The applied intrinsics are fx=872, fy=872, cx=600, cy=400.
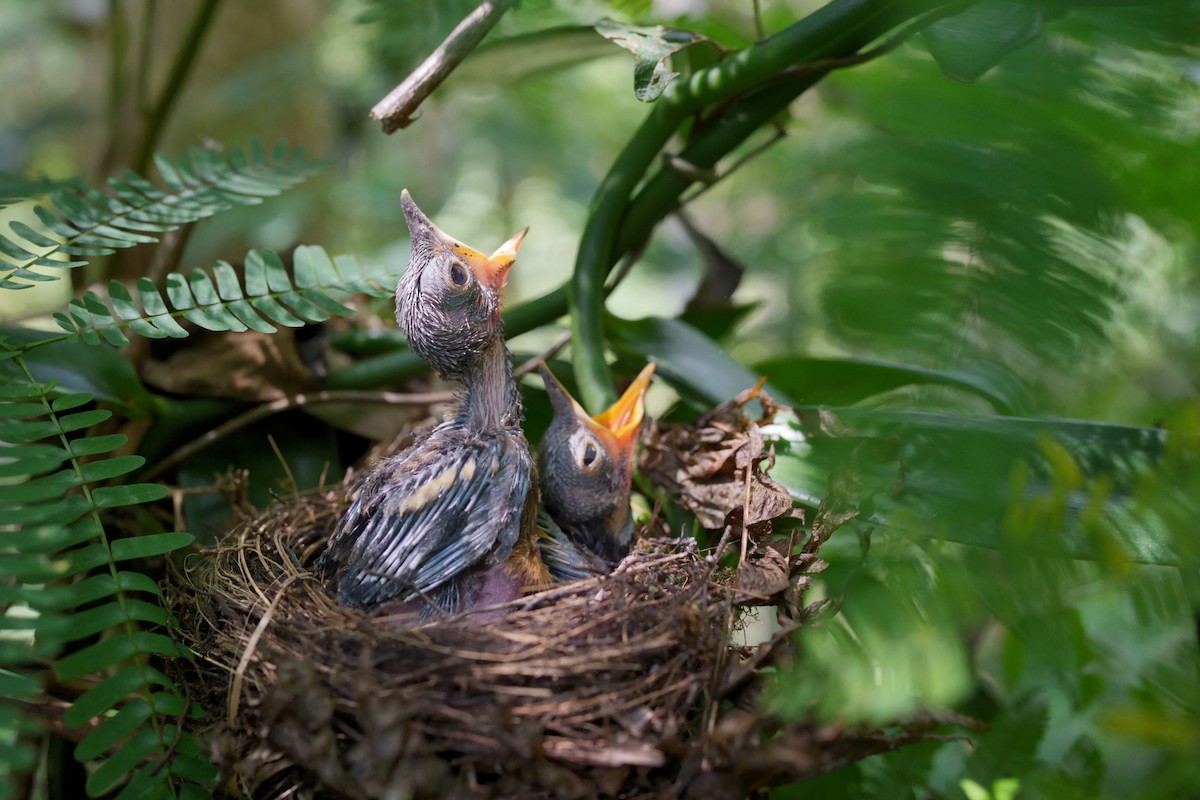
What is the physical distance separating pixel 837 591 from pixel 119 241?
70 cm

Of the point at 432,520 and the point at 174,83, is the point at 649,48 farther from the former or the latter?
the point at 174,83

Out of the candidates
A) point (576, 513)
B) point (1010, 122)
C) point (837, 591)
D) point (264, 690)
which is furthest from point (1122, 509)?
point (264, 690)

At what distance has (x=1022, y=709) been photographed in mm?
774

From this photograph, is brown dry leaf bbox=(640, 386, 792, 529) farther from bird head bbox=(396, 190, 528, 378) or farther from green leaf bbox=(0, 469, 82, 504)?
green leaf bbox=(0, 469, 82, 504)

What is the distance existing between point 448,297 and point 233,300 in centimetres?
20

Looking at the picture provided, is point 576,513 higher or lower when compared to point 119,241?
lower

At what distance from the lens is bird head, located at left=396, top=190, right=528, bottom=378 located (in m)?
0.72

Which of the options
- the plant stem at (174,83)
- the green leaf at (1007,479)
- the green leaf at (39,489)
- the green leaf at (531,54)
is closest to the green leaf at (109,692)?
the green leaf at (39,489)

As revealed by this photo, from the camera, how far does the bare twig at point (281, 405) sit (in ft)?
3.05

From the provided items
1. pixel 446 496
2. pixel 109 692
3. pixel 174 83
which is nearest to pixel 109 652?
pixel 109 692

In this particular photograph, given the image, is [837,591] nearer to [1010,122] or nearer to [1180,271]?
[1010,122]

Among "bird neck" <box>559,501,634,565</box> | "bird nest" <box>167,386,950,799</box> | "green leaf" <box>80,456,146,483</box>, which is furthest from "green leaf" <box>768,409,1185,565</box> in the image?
"green leaf" <box>80,456,146,483</box>

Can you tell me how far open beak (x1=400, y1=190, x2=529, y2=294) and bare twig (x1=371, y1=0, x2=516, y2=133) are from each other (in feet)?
0.24

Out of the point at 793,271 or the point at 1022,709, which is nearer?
the point at 1022,709
